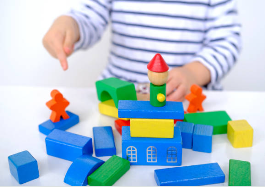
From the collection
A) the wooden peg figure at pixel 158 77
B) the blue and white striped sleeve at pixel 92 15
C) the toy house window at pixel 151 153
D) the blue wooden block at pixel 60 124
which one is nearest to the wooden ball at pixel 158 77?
the wooden peg figure at pixel 158 77

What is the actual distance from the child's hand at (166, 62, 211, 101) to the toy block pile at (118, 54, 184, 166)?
221 mm

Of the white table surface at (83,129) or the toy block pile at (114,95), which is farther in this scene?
the toy block pile at (114,95)

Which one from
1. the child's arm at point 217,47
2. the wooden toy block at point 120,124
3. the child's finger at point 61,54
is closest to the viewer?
the wooden toy block at point 120,124

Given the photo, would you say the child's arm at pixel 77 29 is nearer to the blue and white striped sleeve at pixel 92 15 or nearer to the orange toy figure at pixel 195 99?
the blue and white striped sleeve at pixel 92 15

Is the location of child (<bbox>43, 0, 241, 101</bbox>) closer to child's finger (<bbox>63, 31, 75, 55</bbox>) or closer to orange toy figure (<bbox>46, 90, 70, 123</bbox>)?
child's finger (<bbox>63, 31, 75, 55</bbox>)

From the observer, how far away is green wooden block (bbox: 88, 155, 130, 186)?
1.40ft

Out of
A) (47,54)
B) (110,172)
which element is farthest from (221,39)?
(47,54)

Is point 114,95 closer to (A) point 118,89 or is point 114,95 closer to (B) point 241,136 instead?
(A) point 118,89

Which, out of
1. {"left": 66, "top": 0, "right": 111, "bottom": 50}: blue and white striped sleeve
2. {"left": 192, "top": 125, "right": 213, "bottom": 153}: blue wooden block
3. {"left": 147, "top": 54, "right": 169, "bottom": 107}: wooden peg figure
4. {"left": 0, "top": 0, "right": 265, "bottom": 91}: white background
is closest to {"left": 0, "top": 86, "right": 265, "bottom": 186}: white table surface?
{"left": 192, "top": 125, "right": 213, "bottom": 153}: blue wooden block

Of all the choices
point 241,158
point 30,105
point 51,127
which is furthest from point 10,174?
point 241,158

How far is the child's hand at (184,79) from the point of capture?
72 centimetres

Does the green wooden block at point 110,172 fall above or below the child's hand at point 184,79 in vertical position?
below

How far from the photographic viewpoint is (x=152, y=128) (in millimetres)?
473

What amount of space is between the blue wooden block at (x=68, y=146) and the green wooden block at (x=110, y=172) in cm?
5
